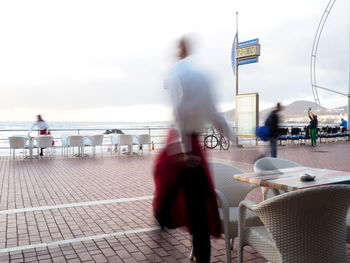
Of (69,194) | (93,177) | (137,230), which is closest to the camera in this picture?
(137,230)

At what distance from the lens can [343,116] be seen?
26000 millimetres

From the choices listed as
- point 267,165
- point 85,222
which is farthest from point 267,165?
point 85,222

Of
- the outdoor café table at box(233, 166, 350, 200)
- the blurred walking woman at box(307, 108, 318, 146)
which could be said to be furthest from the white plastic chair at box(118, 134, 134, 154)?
the outdoor café table at box(233, 166, 350, 200)

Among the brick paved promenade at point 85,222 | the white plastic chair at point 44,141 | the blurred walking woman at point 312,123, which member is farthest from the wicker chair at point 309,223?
the blurred walking woman at point 312,123

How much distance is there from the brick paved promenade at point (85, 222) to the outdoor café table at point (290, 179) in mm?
335

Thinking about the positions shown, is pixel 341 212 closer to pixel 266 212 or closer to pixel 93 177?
pixel 266 212

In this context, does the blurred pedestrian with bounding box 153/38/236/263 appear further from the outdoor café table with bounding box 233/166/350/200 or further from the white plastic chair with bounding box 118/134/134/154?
the white plastic chair with bounding box 118/134/134/154

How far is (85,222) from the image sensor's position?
4.42 metres

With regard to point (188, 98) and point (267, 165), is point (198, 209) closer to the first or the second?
point (188, 98)

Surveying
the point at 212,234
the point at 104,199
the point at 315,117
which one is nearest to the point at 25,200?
the point at 104,199

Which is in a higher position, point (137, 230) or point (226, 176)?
point (226, 176)

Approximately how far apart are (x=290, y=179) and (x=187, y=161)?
1.15 metres

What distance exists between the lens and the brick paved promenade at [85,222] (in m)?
3.31

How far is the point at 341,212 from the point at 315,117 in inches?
652
